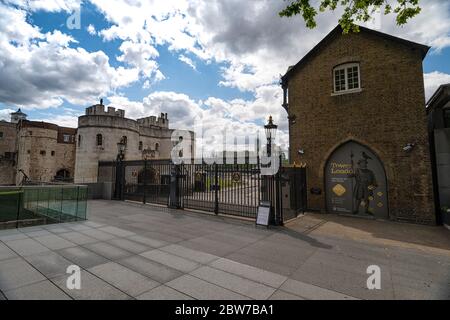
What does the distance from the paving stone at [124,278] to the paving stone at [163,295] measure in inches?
4.9

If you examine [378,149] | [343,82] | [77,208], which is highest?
[343,82]

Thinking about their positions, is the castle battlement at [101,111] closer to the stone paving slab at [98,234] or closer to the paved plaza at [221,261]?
the paved plaza at [221,261]

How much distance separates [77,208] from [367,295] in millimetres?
9928

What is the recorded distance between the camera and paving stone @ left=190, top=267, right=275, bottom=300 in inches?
144

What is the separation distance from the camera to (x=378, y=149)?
34.3 feet

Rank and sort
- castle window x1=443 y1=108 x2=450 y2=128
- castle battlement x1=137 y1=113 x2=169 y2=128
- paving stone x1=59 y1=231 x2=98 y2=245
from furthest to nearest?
castle battlement x1=137 y1=113 x2=169 y2=128 → castle window x1=443 y1=108 x2=450 y2=128 → paving stone x1=59 y1=231 x2=98 y2=245

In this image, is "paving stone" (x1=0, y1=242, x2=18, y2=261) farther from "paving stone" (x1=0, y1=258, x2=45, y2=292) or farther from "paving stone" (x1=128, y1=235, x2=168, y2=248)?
"paving stone" (x1=128, y1=235, x2=168, y2=248)

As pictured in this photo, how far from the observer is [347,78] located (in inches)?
456

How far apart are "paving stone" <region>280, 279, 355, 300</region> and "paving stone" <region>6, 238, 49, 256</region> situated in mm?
5768

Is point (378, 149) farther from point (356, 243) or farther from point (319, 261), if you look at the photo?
point (319, 261)

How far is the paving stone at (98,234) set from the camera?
6.63 metres

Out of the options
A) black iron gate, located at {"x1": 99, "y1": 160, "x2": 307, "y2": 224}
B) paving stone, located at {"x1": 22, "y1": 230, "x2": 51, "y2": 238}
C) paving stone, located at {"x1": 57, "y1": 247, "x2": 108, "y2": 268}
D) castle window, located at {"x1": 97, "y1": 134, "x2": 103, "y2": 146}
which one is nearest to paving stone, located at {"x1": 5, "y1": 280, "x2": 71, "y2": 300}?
paving stone, located at {"x1": 57, "y1": 247, "x2": 108, "y2": 268}
